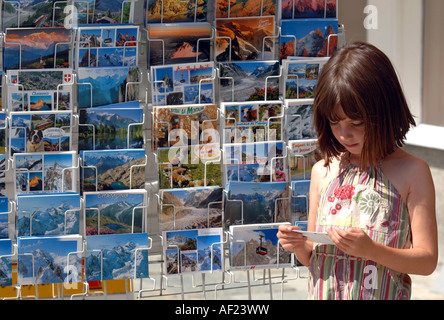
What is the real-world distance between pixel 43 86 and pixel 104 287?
0.72 metres

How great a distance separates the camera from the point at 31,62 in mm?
2148

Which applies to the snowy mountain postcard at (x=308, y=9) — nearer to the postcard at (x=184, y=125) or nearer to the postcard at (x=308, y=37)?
the postcard at (x=308, y=37)

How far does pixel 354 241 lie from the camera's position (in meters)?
1.37

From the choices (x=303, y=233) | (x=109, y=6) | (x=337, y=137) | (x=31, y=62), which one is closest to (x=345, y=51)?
(x=337, y=137)

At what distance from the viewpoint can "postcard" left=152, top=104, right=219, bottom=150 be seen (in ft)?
7.11

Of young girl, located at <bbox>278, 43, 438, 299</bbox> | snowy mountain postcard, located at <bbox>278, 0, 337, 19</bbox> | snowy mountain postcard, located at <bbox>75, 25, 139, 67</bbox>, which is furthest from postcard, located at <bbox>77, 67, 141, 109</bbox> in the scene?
young girl, located at <bbox>278, 43, 438, 299</bbox>

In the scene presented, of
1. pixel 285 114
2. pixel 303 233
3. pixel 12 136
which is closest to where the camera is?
pixel 303 233

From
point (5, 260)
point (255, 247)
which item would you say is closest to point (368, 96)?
point (255, 247)

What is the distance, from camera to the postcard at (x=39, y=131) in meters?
2.10

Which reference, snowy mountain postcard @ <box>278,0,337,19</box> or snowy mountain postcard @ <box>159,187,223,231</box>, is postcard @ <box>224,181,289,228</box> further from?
snowy mountain postcard @ <box>278,0,337,19</box>

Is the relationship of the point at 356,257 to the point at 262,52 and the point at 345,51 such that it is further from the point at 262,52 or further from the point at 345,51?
the point at 262,52

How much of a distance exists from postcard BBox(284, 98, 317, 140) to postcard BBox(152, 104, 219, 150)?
0.26 metres

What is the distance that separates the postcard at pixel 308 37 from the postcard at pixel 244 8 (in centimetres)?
7

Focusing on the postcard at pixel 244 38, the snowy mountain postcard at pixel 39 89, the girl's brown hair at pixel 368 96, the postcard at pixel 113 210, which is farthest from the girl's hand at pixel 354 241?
the snowy mountain postcard at pixel 39 89
